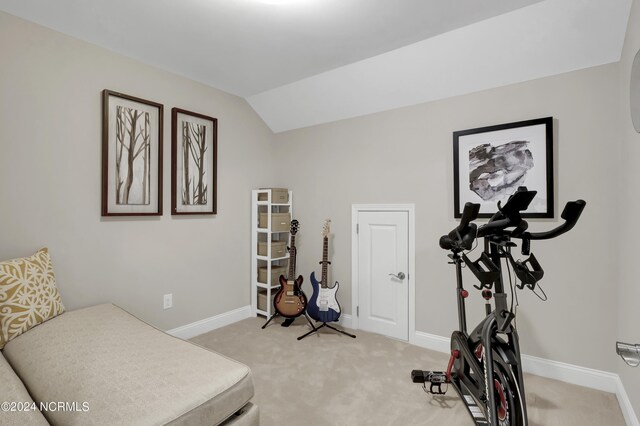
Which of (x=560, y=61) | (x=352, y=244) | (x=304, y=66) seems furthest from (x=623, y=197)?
(x=304, y=66)

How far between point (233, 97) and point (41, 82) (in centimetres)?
168

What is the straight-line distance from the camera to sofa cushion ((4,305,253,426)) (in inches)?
45.9

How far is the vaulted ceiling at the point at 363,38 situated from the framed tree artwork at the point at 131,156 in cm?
45

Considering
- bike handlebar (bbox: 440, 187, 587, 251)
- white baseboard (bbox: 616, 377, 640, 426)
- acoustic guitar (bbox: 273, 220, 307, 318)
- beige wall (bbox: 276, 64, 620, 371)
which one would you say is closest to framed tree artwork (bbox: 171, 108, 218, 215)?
beige wall (bbox: 276, 64, 620, 371)

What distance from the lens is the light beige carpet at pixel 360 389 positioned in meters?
1.87

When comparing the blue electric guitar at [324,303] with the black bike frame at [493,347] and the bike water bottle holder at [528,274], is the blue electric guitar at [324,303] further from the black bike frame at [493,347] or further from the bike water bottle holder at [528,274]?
the bike water bottle holder at [528,274]

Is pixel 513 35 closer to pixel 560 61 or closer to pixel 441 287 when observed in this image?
pixel 560 61

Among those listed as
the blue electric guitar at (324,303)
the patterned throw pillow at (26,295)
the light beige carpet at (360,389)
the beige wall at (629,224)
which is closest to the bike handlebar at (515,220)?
the beige wall at (629,224)

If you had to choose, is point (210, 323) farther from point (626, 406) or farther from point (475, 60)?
point (475, 60)

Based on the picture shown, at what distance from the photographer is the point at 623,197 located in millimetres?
1980

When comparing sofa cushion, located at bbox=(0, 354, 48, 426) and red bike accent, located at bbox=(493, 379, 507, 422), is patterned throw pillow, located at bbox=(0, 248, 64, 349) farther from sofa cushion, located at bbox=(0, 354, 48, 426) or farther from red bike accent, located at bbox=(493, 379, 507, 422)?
red bike accent, located at bbox=(493, 379, 507, 422)

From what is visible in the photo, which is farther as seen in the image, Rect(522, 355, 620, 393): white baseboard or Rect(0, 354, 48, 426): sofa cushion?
Rect(522, 355, 620, 393): white baseboard

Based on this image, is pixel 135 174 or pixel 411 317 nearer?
pixel 135 174

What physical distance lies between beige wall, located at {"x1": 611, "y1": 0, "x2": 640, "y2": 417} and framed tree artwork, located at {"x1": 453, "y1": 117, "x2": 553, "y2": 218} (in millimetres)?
399
